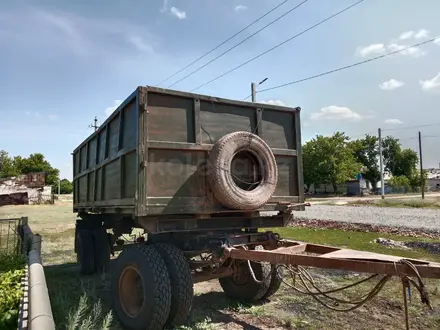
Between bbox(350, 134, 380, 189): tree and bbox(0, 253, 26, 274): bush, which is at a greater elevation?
bbox(350, 134, 380, 189): tree

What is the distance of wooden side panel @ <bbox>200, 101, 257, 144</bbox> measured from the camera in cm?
497

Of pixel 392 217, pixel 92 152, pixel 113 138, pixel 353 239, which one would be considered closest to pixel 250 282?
pixel 113 138

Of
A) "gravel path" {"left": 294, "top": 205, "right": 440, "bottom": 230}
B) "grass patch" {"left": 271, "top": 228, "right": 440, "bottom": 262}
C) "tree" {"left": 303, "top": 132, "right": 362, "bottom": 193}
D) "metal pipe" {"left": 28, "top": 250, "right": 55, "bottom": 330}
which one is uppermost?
"tree" {"left": 303, "top": 132, "right": 362, "bottom": 193}

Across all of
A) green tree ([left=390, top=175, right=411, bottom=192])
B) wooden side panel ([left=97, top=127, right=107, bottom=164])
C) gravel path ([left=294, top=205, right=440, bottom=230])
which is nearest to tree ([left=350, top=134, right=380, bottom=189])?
green tree ([left=390, top=175, right=411, bottom=192])

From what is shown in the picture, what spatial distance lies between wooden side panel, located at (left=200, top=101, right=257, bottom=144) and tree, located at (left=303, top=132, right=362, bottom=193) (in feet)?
176

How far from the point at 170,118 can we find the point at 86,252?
14.6 ft

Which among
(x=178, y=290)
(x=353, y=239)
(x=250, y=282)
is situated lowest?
(x=353, y=239)

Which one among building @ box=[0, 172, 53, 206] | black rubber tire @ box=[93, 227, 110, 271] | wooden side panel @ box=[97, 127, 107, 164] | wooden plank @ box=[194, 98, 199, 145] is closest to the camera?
wooden plank @ box=[194, 98, 199, 145]

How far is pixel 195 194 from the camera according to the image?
4.73 m

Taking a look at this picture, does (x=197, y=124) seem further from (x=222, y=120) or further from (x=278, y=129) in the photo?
(x=278, y=129)

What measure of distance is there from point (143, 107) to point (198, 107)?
0.77m

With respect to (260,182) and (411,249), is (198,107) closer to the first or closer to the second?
(260,182)

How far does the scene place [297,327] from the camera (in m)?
4.65

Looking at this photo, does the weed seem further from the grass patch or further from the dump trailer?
the grass patch
